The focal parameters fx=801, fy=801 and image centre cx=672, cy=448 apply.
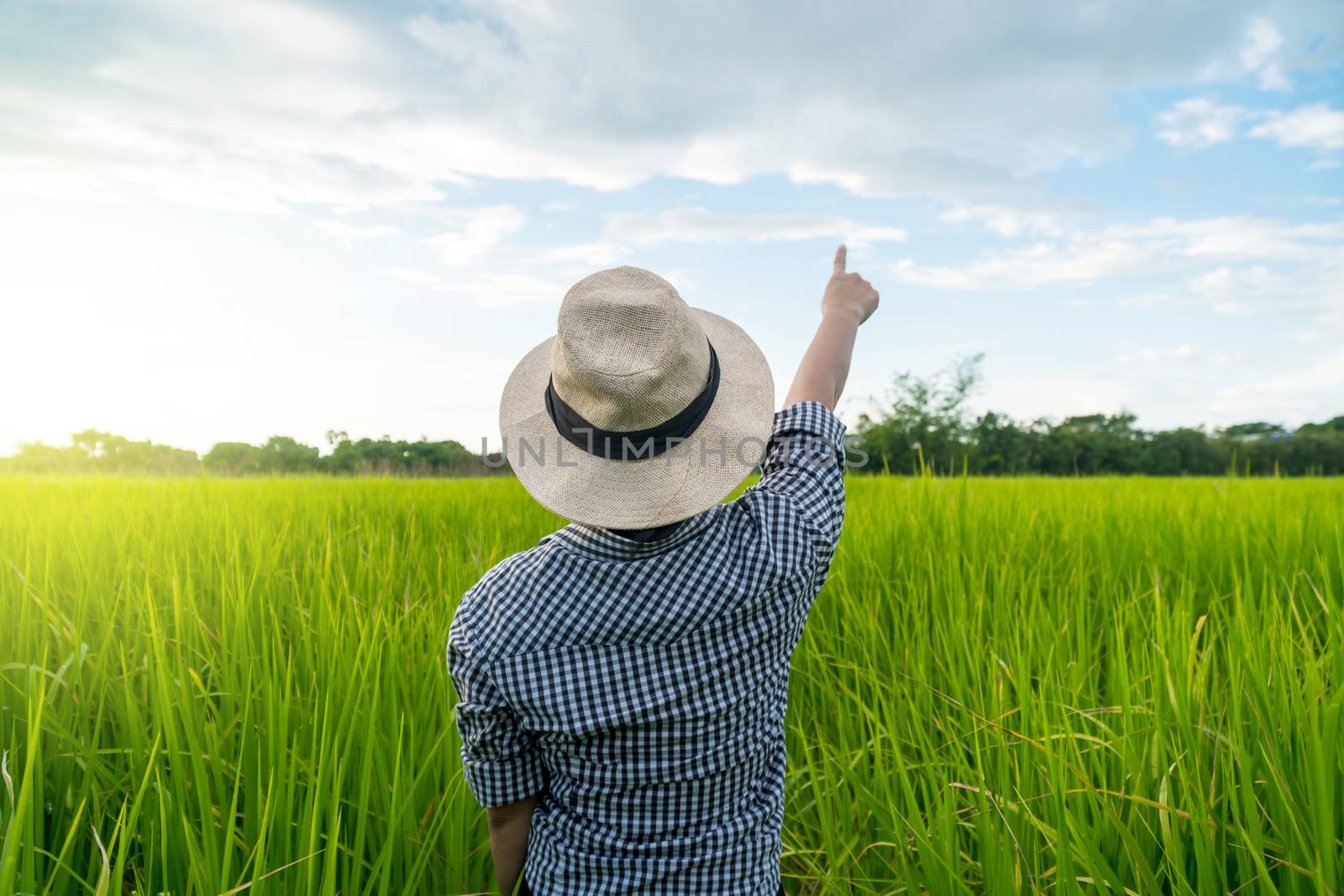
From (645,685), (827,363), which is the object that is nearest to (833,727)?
(827,363)

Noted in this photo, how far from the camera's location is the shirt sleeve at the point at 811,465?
122cm

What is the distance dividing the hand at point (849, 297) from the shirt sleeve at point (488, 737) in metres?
0.93

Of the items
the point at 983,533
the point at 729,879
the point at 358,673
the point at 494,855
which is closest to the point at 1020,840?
the point at 729,879

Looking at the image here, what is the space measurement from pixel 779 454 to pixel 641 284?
0.36 m

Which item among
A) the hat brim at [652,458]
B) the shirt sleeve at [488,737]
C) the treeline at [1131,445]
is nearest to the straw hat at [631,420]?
the hat brim at [652,458]

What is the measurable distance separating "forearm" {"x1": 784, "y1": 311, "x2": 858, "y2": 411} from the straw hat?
0.26 m

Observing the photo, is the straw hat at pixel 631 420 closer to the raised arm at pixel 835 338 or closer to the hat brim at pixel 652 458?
the hat brim at pixel 652 458

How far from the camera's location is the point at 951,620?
2.18 m

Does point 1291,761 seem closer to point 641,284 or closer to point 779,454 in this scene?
point 779,454

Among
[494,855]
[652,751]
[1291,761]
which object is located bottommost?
[494,855]

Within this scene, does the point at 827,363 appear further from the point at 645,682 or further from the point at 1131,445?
the point at 1131,445

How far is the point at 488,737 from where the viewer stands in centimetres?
112

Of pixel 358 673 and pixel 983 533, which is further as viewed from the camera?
pixel 983 533

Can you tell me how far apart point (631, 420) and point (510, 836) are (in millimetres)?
684
